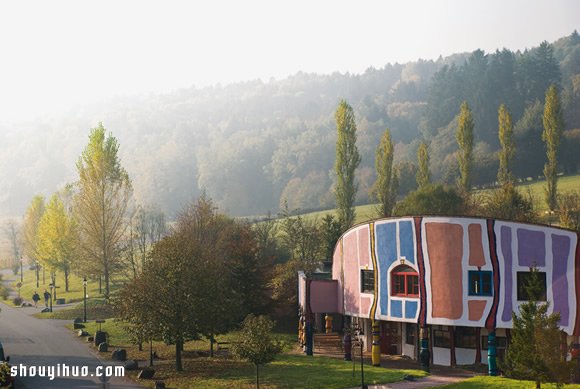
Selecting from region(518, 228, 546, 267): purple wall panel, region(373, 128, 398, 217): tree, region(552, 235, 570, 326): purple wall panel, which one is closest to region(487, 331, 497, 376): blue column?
region(552, 235, 570, 326): purple wall panel

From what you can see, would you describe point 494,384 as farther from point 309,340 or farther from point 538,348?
A: point 309,340

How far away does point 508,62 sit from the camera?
13262 cm

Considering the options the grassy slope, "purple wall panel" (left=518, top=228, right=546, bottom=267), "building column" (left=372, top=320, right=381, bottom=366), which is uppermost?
the grassy slope

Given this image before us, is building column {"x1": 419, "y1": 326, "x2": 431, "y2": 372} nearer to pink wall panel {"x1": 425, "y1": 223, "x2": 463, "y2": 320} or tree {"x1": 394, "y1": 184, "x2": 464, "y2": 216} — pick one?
pink wall panel {"x1": 425, "y1": 223, "x2": 463, "y2": 320}

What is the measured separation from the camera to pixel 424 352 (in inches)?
1286

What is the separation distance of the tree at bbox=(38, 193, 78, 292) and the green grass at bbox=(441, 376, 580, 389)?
1967 inches

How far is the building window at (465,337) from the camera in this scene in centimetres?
3400

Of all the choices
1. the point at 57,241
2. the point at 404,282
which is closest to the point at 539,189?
the point at 404,282

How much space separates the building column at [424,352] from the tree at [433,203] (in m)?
31.8

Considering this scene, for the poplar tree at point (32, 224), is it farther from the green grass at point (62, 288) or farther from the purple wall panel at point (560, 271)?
the purple wall panel at point (560, 271)

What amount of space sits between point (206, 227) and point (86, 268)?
13.8 metres

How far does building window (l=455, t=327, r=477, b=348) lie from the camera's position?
34000mm

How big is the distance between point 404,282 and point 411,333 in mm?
3559

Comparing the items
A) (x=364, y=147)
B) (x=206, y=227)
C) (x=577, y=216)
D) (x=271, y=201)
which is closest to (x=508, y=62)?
(x=364, y=147)
